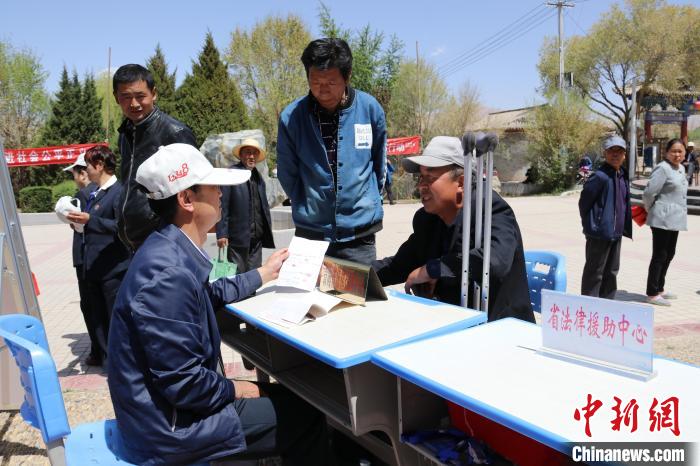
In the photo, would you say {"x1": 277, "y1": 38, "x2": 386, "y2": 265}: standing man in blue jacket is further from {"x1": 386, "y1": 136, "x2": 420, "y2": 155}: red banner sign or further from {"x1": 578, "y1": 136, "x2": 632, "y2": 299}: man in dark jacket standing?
{"x1": 386, "y1": 136, "x2": 420, "y2": 155}: red banner sign

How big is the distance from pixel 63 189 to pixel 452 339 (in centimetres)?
1935

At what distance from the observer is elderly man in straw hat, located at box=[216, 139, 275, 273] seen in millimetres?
4695

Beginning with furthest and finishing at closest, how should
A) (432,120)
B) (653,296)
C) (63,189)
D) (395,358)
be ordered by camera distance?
(432,120) → (63,189) → (653,296) → (395,358)

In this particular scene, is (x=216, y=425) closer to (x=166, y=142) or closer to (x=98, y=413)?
(x=166, y=142)

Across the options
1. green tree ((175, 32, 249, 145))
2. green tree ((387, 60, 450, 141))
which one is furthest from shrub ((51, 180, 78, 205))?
green tree ((387, 60, 450, 141))

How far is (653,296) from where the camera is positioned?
582cm

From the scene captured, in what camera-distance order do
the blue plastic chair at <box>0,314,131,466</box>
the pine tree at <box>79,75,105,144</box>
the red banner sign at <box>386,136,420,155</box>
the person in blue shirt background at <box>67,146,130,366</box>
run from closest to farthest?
the blue plastic chair at <box>0,314,131,466</box> → the person in blue shirt background at <box>67,146,130,366</box> → the red banner sign at <box>386,136,420,155</box> → the pine tree at <box>79,75,105,144</box>

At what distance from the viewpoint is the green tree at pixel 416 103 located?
26875 mm

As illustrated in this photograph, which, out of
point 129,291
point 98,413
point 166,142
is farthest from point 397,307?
point 98,413

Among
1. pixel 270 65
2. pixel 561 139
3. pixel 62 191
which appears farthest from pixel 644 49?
pixel 62 191

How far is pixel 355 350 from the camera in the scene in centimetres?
176

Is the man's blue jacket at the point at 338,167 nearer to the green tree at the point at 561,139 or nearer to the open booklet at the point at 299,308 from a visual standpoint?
the open booklet at the point at 299,308

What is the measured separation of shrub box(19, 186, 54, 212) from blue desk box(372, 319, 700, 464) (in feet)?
62.4

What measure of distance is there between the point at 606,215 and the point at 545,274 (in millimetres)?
2290
